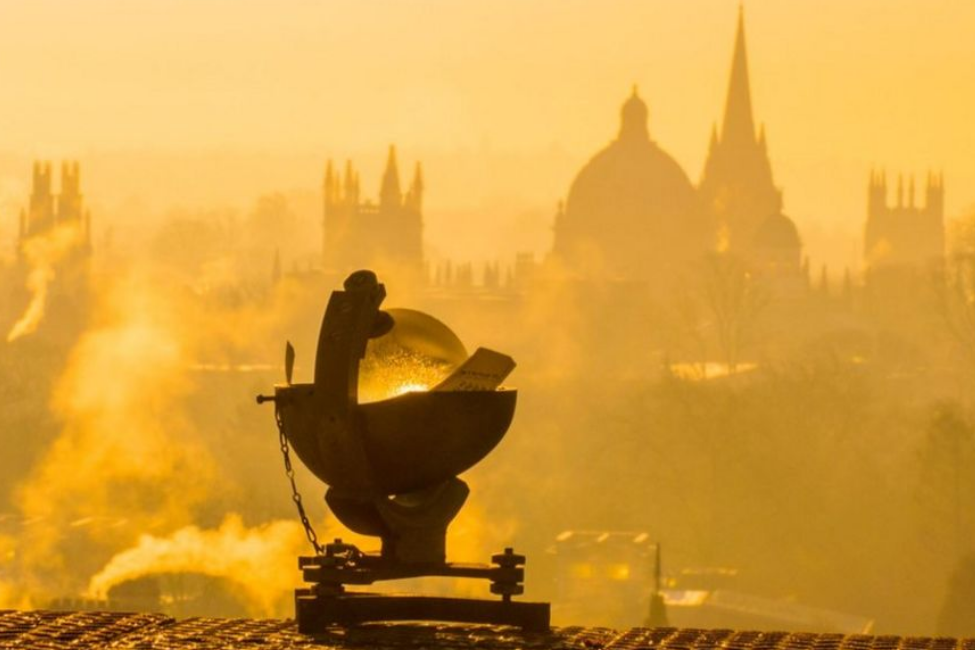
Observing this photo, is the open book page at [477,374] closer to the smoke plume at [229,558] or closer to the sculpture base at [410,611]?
the sculpture base at [410,611]

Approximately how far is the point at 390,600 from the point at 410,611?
0.11 metres

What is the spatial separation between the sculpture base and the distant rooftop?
0.22ft

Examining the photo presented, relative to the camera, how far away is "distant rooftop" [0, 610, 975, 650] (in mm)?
14117

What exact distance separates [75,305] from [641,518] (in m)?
70.3

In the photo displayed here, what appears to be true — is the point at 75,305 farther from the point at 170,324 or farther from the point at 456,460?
the point at 456,460

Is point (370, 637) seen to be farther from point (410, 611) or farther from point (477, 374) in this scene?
point (477, 374)

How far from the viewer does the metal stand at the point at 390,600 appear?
14547 mm

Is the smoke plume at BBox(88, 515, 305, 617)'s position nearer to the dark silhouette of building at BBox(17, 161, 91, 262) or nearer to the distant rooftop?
the distant rooftop

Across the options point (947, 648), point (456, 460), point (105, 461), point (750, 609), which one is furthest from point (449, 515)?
point (105, 461)

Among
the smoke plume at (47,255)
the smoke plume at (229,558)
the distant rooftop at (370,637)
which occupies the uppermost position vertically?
the smoke plume at (47,255)

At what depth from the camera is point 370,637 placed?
14.4 metres

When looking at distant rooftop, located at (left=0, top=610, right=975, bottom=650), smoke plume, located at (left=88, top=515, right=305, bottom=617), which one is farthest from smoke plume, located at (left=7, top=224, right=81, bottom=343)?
distant rooftop, located at (left=0, top=610, right=975, bottom=650)

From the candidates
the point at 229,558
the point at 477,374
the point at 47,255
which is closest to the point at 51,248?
the point at 47,255

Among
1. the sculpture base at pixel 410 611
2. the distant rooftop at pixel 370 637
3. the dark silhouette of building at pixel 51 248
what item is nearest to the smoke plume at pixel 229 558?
the distant rooftop at pixel 370 637
